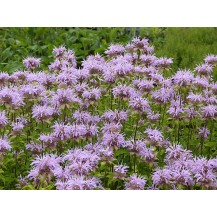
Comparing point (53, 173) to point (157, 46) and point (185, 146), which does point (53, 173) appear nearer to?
point (185, 146)

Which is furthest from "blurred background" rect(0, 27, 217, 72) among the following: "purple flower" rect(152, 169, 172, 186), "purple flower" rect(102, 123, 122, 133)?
"purple flower" rect(152, 169, 172, 186)

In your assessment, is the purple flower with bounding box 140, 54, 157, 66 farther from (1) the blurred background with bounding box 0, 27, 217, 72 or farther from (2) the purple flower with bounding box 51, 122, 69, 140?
(1) the blurred background with bounding box 0, 27, 217, 72

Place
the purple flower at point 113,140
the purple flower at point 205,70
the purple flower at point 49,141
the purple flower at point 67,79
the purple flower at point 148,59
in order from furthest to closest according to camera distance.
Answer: the purple flower at point 148,59, the purple flower at point 205,70, the purple flower at point 67,79, the purple flower at point 49,141, the purple flower at point 113,140

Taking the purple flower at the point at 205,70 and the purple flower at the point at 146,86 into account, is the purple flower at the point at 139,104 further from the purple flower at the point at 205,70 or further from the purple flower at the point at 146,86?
the purple flower at the point at 205,70

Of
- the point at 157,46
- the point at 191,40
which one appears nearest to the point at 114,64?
the point at 191,40

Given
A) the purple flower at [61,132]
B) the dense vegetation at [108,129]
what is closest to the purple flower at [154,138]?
the dense vegetation at [108,129]

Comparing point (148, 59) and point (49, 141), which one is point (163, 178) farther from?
point (148, 59)

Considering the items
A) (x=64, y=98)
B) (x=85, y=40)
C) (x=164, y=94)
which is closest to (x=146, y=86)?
(x=164, y=94)

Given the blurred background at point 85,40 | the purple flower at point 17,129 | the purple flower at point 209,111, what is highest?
the blurred background at point 85,40
